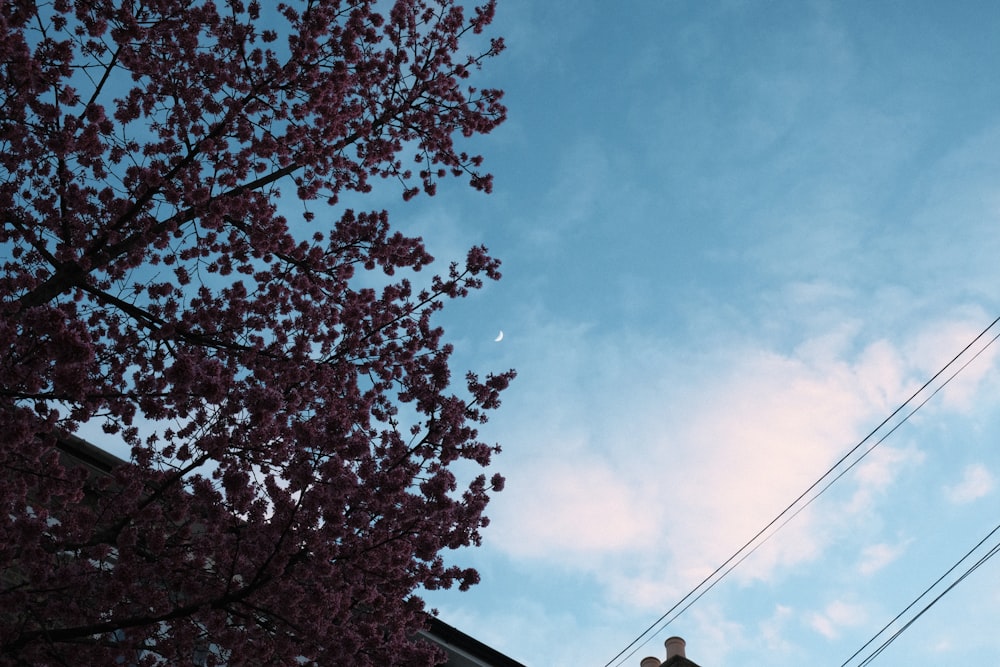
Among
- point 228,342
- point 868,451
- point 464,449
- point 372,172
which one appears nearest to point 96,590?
point 228,342

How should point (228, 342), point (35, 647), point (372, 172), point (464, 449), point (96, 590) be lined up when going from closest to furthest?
point (35, 647) < point (96, 590) < point (228, 342) < point (464, 449) < point (372, 172)

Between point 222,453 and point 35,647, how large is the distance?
214 centimetres

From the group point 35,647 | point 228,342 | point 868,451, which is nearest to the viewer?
point 35,647

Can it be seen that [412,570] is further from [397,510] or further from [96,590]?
[96,590]

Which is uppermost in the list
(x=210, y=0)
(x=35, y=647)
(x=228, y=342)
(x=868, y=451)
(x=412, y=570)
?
(x=210, y=0)

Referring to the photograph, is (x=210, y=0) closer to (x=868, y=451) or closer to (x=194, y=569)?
(x=194, y=569)

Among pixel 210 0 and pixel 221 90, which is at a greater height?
pixel 210 0

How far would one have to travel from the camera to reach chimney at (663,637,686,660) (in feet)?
57.1

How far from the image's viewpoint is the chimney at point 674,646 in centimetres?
1739

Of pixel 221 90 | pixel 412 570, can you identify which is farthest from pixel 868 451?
pixel 221 90

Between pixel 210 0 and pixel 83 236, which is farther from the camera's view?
pixel 210 0

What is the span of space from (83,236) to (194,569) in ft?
11.3

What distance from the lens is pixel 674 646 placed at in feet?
57.8

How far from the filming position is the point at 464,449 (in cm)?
951
